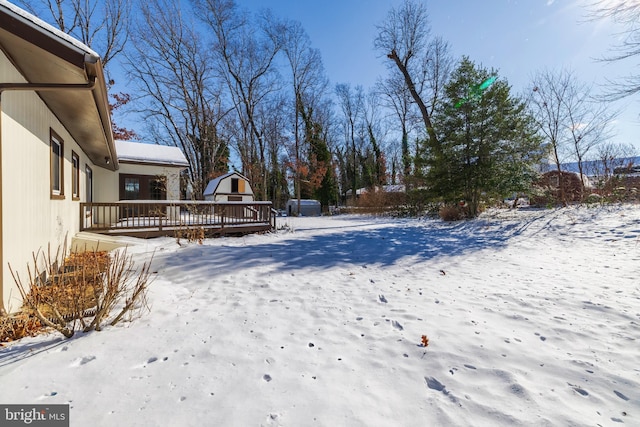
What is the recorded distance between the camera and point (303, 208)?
81.9 feet

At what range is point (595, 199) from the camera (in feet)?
36.1

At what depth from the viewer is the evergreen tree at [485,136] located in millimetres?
10969

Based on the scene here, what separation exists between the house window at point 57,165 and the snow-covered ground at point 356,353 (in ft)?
8.39

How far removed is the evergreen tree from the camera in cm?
1097

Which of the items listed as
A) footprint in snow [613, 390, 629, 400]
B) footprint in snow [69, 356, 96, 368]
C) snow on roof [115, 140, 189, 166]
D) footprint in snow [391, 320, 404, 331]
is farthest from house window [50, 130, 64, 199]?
snow on roof [115, 140, 189, 166]

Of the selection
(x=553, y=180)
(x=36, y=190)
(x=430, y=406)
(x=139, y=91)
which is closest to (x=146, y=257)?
(x=36, y=190)

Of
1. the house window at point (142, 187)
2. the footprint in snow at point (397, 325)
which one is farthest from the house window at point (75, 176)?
the footprint in snow at point (397, 325)

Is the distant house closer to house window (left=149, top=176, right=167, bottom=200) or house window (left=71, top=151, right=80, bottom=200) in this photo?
house window (left=149, top=176, right=167, bottom=200)

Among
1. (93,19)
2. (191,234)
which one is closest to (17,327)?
(191,234)

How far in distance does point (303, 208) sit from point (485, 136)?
16295 mm

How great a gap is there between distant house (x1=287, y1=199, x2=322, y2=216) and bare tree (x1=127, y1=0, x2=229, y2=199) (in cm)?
736

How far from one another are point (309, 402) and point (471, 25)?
1409cm

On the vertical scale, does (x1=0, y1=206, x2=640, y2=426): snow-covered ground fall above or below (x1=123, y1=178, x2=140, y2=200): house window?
below

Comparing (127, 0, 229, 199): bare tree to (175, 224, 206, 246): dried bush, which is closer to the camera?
(175, 224, 206, 246): dried bush
